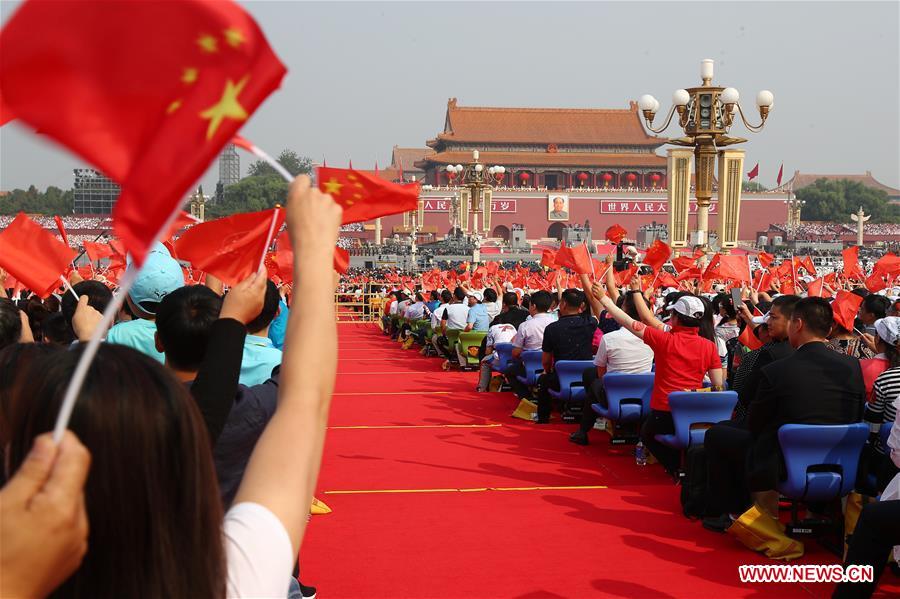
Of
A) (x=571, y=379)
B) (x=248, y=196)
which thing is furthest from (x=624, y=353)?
(x=248, y=196)

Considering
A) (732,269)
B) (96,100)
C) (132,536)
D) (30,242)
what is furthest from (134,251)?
(732,269)

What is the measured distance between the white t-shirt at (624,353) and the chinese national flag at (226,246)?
419 cm

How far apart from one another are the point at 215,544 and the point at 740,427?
155 inches

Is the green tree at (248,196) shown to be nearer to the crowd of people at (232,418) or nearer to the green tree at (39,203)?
the green tree at (39,203)

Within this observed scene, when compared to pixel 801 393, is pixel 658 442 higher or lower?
lower

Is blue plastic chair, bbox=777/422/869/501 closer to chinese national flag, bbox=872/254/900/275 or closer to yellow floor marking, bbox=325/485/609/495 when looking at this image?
yellow floor marking, bbox=325/485/609/495

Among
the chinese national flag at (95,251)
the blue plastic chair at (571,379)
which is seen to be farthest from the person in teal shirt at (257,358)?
the chinese national flag at (95,251)

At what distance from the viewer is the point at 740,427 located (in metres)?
4.69

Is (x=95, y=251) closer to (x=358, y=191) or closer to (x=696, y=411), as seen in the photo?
(x=696, y=411)

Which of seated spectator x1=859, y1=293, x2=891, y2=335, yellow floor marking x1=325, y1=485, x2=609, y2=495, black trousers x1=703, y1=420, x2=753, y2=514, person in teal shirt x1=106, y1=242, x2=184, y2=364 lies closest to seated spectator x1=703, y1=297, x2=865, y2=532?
black trousers x1=703, y1=420, x2=753, y2=514

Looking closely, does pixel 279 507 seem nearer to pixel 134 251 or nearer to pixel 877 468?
pixel 134 251

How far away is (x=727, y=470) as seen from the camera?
4.66 meters

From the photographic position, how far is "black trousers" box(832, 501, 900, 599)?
127 inches

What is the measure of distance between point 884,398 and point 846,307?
1577 millimetres
